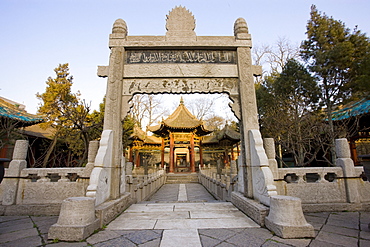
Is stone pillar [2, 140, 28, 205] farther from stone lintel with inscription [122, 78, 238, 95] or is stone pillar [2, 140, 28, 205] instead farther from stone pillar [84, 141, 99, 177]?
stone lintel with inscription [122, 78, 238, 95]

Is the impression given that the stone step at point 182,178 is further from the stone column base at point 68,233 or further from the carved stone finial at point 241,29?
the stone column base at point 68,233

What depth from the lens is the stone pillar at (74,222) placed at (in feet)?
8.00

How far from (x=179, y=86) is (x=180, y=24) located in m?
1.56

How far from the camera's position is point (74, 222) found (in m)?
2.54

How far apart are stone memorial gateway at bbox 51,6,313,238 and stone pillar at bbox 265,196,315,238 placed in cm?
118

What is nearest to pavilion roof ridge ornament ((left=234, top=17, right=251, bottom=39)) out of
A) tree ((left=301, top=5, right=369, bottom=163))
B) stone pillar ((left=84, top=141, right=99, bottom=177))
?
stone pillar ((left=84, top=141, right=99, bottom=177))

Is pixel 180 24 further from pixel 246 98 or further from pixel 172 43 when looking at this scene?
pixel 246 98

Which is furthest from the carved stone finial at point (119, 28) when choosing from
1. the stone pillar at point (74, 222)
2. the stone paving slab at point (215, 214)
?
the stone paving slab at point (215, 214)

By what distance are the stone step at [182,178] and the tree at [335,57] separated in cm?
946

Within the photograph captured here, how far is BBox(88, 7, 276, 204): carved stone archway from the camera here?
13.6ft

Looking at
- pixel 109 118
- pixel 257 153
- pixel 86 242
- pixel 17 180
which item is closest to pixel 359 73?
pixel 257 153

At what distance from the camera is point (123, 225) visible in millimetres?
3062

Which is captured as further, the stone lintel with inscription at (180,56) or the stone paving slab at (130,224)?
the stone lintel with inscription at (180,56)

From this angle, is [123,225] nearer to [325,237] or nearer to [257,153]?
[257,153]
